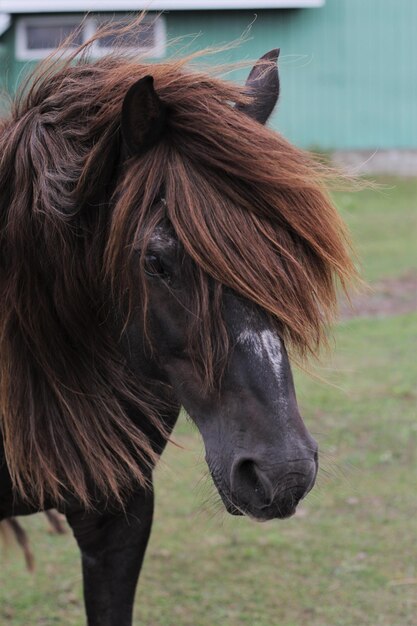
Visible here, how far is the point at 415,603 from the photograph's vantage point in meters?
3.75

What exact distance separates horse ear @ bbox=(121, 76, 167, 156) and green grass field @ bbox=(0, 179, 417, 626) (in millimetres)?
1053

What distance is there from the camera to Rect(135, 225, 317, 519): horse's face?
5.79 ft

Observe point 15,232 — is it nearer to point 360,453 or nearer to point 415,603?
point 415,603

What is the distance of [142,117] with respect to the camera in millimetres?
1982

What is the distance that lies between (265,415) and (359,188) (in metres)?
0.69

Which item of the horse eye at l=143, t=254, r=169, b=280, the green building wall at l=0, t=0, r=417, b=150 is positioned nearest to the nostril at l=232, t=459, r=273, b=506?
the horse eye at l=143, t=254, r=169, b=280

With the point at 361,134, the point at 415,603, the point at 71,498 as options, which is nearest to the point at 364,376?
the point at 415,603

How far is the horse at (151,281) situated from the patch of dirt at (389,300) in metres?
6.20

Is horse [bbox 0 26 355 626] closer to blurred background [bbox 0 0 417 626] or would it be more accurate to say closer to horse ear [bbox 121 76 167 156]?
horse ear [bbox 121 76 167 156]

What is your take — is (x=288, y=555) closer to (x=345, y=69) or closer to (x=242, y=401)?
(x=242, y=401)

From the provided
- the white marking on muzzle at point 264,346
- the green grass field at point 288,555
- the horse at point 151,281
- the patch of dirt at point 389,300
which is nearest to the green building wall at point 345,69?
the patch of dirt at point 389,300

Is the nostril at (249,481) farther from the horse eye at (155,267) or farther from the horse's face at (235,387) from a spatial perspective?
the horse eye at (155,267)

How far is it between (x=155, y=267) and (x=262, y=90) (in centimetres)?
63

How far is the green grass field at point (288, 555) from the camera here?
12.3ft
